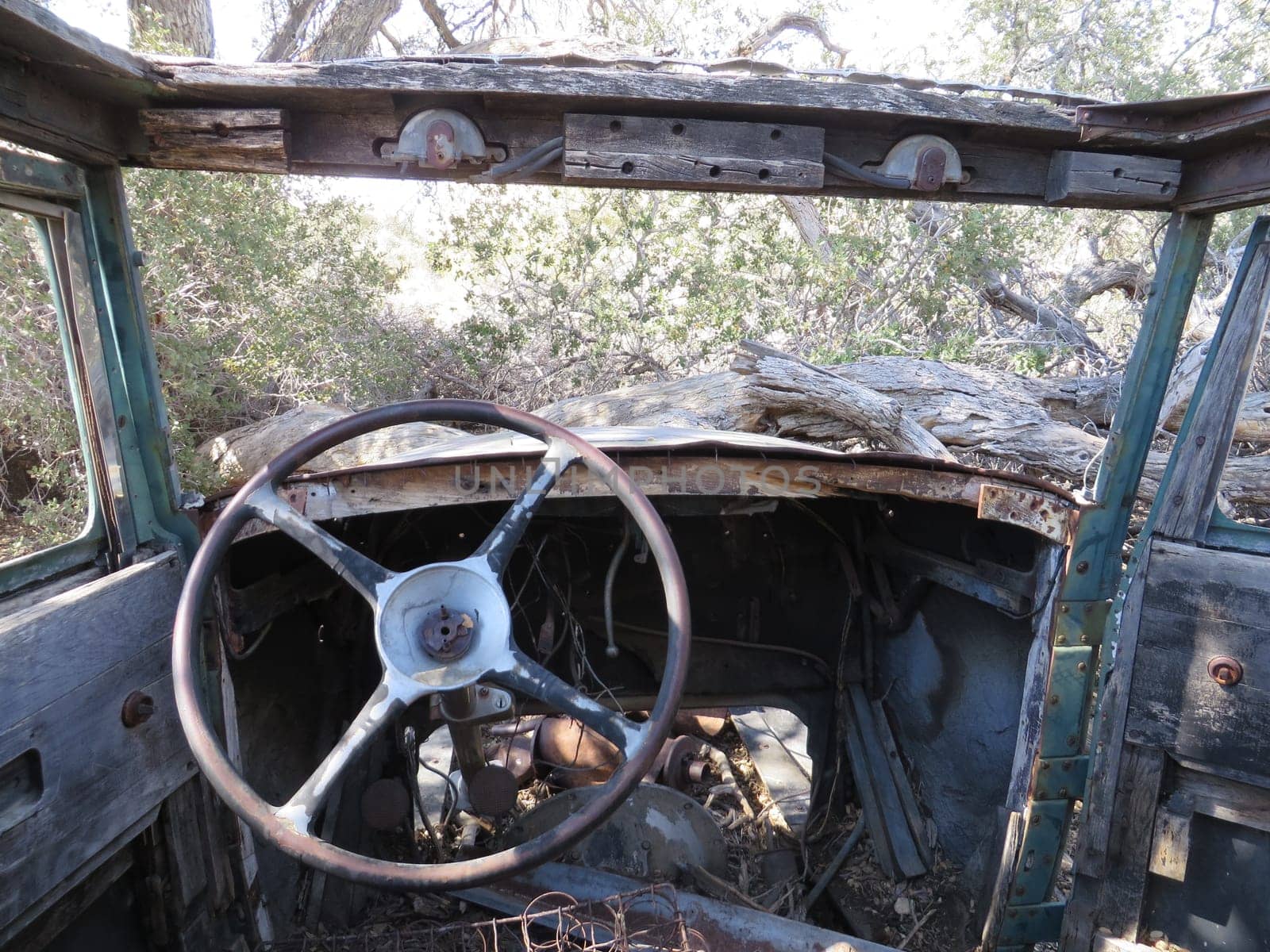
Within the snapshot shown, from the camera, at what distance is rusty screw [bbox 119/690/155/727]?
5.60 ft

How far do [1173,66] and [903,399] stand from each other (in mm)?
7254

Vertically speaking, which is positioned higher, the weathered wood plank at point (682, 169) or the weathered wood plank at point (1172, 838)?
the weathered wood plank at point (682, 169)

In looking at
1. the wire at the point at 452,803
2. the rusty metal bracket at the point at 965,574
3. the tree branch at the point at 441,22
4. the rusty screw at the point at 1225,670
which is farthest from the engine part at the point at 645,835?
the tree branch at the point at 441,22

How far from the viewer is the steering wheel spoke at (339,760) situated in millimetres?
1552

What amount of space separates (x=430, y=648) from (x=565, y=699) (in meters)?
0.28

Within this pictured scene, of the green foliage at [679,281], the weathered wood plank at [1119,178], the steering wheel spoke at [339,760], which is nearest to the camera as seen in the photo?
the steering wheel spoke at [339,760]

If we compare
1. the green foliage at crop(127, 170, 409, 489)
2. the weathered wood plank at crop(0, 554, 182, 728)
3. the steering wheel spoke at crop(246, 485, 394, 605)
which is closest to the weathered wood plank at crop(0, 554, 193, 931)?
the weathered wood plank at crop(0, 554, 182, 728)

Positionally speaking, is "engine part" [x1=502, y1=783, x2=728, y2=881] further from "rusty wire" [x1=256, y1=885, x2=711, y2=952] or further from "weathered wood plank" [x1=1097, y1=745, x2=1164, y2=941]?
"weathered wood plank" [x1=1097, y1=745, x2=1164, y2=941]

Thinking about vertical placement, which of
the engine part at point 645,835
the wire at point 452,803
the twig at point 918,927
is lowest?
the twig at point 918,927

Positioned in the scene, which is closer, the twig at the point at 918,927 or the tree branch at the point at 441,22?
the twig at the point at 918,927

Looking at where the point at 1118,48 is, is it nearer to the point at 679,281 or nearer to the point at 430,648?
the point at 679,281

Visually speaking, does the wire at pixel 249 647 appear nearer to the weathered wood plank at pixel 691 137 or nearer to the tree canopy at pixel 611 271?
the weathered wood plank at pixel 691 137

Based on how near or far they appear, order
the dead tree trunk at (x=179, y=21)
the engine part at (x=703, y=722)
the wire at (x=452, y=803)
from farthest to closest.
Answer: the dead tree trunk at (x=179, y=21), the engine part at (x=703, y=722), the wire at (x=452, y=803)

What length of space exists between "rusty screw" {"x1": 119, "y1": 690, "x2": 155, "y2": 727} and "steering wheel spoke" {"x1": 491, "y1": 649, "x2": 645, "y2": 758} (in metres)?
0.72
